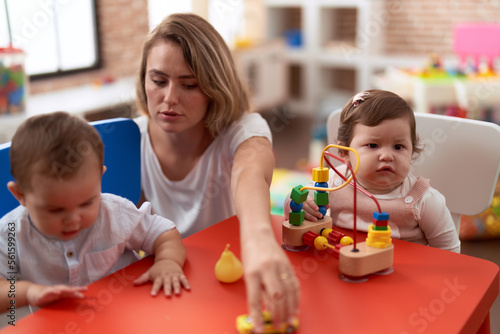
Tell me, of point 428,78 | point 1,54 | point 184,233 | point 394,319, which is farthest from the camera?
point 428,78

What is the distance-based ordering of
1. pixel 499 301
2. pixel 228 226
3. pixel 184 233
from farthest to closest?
1. pixel 499 301
2. pixel 184 233
3. pixel 228 226

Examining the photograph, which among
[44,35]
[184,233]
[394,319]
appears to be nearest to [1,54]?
[44,35]

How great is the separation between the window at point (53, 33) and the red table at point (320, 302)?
8.82ft

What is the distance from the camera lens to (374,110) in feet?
3.56

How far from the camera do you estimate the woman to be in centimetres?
122

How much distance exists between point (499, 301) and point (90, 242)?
1582mm

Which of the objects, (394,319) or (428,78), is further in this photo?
(428,78)

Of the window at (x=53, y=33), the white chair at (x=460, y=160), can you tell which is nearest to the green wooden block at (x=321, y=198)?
the white chair at (x=460, y=160)

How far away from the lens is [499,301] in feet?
6.34

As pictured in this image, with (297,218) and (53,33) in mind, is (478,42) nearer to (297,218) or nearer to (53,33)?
(53,33)

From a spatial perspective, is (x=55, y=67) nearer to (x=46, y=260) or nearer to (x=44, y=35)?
(x=44, y=35)

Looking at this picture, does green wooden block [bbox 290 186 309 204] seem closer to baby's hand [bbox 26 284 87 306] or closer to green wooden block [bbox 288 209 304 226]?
green wooden block [bbox 288 209 304 226]

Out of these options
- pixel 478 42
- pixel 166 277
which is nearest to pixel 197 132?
pixel 166 277

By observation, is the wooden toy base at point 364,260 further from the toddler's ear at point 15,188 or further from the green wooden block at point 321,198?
the toddler's ear at point 15,188
